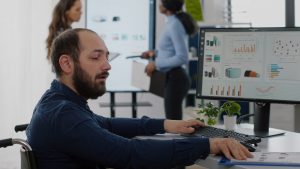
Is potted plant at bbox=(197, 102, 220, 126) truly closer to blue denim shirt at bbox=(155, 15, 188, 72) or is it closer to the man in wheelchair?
the man in wheelchair

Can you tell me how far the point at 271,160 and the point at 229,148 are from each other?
0.13m

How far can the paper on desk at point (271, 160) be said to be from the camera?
136cm

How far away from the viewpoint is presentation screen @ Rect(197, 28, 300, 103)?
6.39 feet

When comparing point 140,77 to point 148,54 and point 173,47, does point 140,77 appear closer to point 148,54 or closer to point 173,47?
point 148,54

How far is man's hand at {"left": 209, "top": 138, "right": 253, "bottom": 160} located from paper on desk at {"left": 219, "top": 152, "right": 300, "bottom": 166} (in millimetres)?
23

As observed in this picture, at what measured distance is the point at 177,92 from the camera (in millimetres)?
3566

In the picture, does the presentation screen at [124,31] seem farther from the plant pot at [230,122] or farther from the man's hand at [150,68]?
the plant pot at [230,122]

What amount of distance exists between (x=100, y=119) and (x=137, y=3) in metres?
2.74

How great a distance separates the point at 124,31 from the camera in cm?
448

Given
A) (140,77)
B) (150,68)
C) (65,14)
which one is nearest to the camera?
(65,14)

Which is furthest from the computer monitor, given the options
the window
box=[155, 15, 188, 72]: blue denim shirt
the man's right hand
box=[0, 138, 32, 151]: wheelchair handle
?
the window

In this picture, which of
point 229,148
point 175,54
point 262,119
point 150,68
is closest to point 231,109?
point 262,119

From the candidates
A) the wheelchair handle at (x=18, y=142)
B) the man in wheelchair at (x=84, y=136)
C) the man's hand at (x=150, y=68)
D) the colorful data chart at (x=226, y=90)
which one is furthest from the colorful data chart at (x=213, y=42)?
the man's hand at (x=150, y=68)

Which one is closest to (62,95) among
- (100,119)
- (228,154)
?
(100,119)
